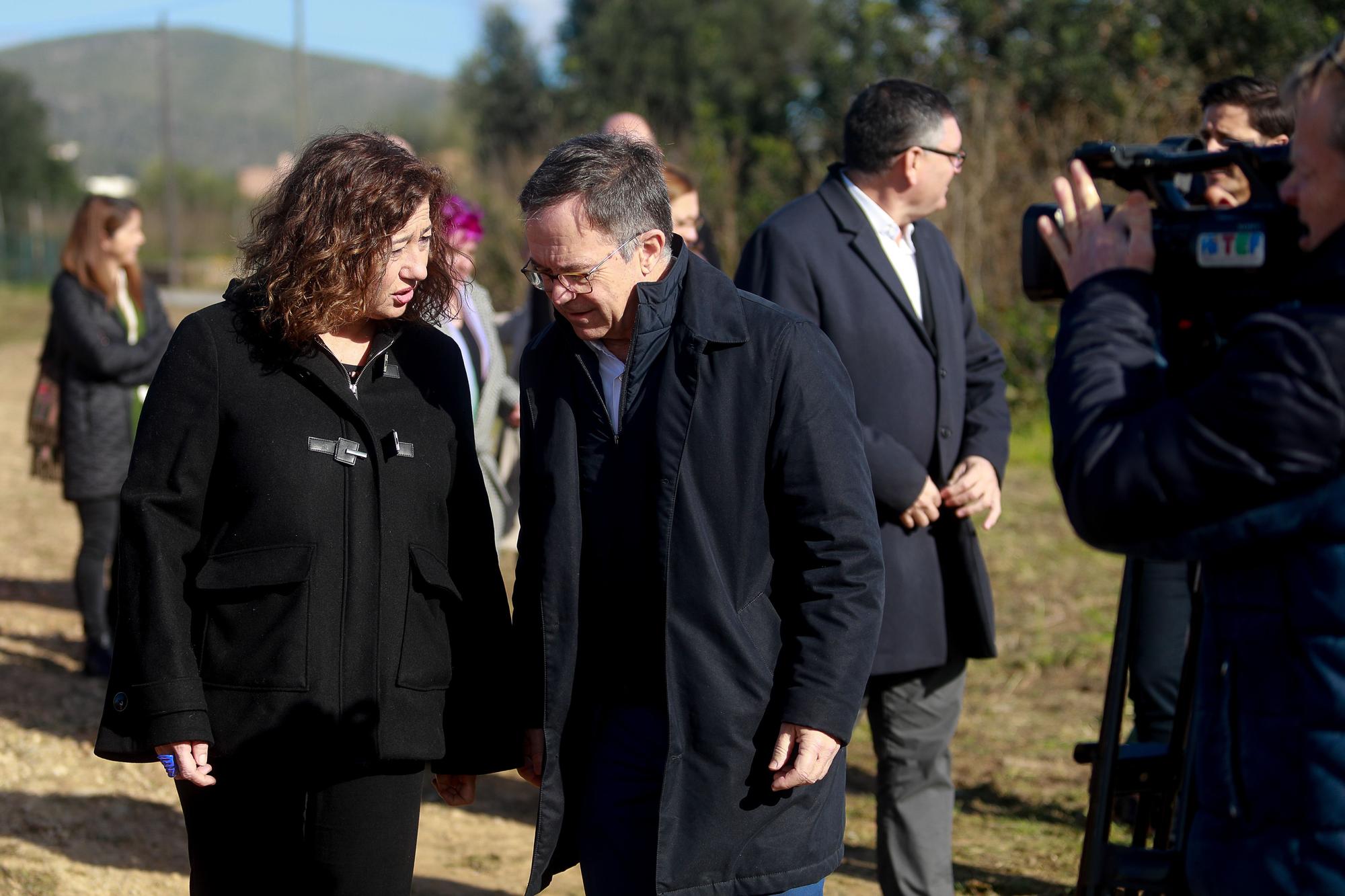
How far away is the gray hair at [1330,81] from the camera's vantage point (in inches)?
66.2

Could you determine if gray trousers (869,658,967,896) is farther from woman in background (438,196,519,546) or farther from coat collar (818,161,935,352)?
woman in background (438,196,519,546)

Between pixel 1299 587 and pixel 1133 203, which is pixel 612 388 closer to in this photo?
pixel 1133 203

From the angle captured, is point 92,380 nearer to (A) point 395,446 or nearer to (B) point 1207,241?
(A) point 395,446

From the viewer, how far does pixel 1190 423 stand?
1705mm

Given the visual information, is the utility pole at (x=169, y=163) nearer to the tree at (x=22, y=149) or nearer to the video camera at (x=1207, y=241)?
the tree at (x=22, y=149)

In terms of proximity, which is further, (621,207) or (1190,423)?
(621,207)

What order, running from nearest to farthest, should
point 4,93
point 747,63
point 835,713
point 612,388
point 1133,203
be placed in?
point 1133,203 < point 835,713 < point 612,388 < point 747,63 < point 4,93

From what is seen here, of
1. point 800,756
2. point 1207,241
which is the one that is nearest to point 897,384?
point 800,756

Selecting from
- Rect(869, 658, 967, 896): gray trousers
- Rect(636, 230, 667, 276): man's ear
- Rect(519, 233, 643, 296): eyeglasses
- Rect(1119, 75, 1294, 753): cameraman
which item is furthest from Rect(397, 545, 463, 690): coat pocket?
Rect(1119, 75, 1294, 753): cameraman

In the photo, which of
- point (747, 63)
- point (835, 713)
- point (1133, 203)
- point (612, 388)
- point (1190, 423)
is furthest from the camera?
point (747, 63)

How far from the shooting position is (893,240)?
3.81 m

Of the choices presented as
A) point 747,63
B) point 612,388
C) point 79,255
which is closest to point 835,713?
point 612,388

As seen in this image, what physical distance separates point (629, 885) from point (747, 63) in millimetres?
27148

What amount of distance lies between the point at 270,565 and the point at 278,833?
527 mm
